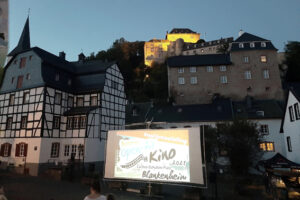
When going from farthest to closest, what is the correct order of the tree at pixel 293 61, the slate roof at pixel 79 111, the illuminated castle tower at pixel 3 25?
the tree at pixel 293 61, the slate roof at pixel 79 111, the illuminated castle tower at pixel 3 25

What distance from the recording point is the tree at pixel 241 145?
18203 mm

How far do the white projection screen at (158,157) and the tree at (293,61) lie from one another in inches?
2046

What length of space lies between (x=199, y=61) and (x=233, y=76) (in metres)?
7.91

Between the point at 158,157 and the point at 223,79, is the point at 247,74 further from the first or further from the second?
the point at 158,157

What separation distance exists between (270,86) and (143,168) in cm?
4124

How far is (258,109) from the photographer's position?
1152 inches

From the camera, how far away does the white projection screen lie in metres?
10.7

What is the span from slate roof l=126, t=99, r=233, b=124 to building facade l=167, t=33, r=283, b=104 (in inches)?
428

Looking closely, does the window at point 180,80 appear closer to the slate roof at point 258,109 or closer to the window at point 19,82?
the slate roof at point 258,109

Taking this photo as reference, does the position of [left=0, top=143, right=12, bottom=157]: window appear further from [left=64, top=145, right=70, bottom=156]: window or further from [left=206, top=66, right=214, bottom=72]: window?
[left=206, top=66, right=214, bottom=72]: window

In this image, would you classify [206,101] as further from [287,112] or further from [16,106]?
[16,106]

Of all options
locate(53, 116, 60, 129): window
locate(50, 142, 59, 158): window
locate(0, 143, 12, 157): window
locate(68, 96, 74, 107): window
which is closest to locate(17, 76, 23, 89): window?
locate(68, 96, 74, 107): window

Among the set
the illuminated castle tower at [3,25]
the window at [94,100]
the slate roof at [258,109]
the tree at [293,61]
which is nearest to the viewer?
the illuminated castle tower at [3,25]

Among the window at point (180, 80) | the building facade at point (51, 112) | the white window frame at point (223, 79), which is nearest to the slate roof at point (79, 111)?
the building facade at point (51, 112)
